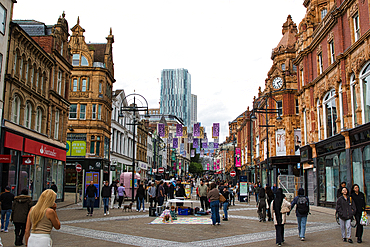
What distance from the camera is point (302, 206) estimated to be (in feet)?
37.6

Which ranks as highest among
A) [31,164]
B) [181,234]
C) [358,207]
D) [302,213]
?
[31,164]

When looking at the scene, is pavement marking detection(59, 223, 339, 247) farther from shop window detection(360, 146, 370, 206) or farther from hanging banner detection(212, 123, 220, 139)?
hanging banner detection(212, 123, 220, 139)

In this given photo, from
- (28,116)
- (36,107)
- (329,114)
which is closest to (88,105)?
(36,107)

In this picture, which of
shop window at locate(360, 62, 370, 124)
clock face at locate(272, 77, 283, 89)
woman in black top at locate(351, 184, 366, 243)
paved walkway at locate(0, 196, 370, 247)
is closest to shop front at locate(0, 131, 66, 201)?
paved walkway at locate(0, 196, 370, 247)

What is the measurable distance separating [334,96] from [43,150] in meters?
20.2

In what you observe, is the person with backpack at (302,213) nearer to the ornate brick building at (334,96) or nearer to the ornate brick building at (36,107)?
the ornate brick building at (334,96)

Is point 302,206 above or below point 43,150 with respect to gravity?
below

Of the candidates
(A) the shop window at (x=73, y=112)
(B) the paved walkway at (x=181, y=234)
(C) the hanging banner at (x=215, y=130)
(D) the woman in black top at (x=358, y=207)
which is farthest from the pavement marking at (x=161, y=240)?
(C) the hanging banner at (x=215, y=130)

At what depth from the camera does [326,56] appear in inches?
1072

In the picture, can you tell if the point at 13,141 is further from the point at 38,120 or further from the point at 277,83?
the point at 277,83

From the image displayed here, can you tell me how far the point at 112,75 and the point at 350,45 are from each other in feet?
107

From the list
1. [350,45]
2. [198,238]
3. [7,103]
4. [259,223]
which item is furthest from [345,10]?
[7,103]

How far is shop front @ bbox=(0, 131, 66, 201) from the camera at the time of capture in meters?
19.4

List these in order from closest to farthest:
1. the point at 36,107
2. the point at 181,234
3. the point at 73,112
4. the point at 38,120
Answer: the point at 181,234
the point at 36,107
the point at 38,120
the point at 73,112
